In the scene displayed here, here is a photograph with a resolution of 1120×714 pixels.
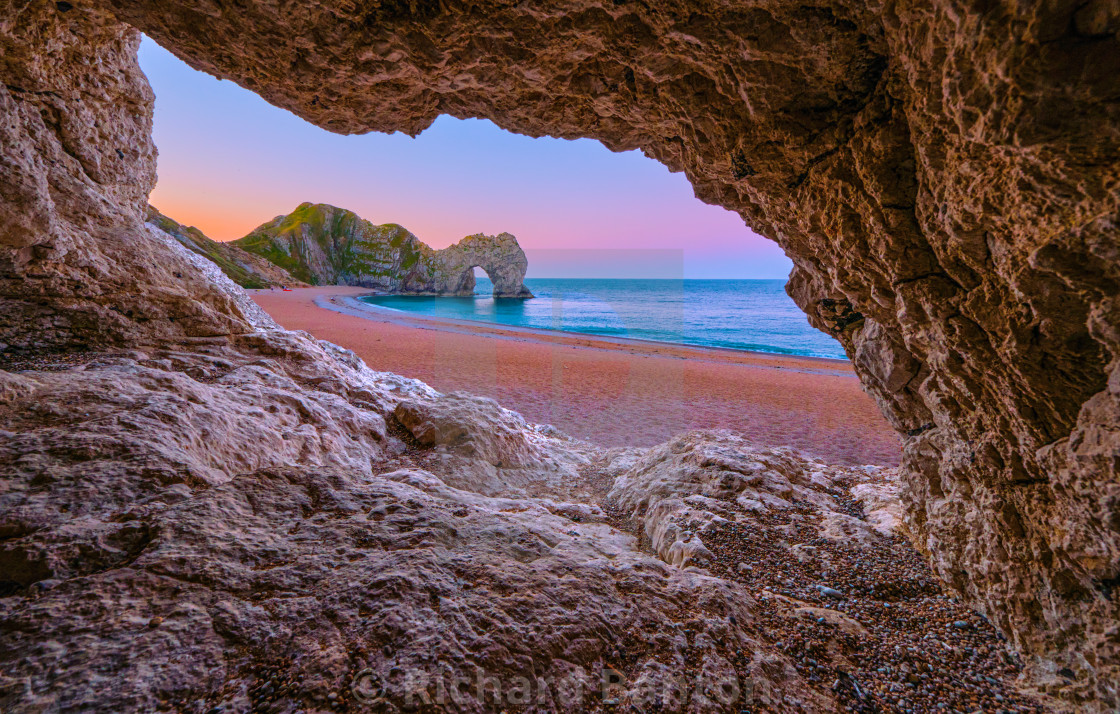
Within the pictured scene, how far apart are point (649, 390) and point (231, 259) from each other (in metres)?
75.5

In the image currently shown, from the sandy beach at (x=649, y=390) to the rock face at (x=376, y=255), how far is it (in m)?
66.2

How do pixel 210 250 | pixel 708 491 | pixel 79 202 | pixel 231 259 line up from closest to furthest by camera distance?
pixel 708 491, pixel 79 202, pixel 210 250, pixel 231 259

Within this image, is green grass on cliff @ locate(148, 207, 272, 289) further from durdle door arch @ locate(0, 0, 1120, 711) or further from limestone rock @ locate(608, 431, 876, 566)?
limestone rock @ locate(608, 431, 876, 566)

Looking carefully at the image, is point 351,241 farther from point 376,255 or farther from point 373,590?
point 373,590

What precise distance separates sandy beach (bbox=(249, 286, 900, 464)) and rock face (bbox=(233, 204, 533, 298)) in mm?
66181

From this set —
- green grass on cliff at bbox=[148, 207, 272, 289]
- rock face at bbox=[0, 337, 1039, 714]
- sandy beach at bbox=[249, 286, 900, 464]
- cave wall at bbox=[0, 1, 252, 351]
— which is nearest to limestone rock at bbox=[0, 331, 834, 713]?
rock face at bbox=[0, 337, 1039, 714]

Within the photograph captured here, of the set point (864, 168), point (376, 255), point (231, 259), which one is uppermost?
point (376, 255)

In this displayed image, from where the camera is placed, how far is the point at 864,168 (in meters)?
2.85

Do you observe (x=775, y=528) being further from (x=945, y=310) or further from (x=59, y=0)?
(x=59, y=0)

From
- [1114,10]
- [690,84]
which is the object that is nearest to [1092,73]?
[1114,10]

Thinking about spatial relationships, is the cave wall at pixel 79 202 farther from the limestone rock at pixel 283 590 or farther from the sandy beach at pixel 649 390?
the sandy beach at pixel 649 390

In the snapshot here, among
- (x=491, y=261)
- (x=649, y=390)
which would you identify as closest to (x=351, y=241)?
(x=491, y=261)

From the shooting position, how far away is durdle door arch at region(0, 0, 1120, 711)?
1809 mm

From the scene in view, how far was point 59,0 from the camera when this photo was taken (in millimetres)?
4109
